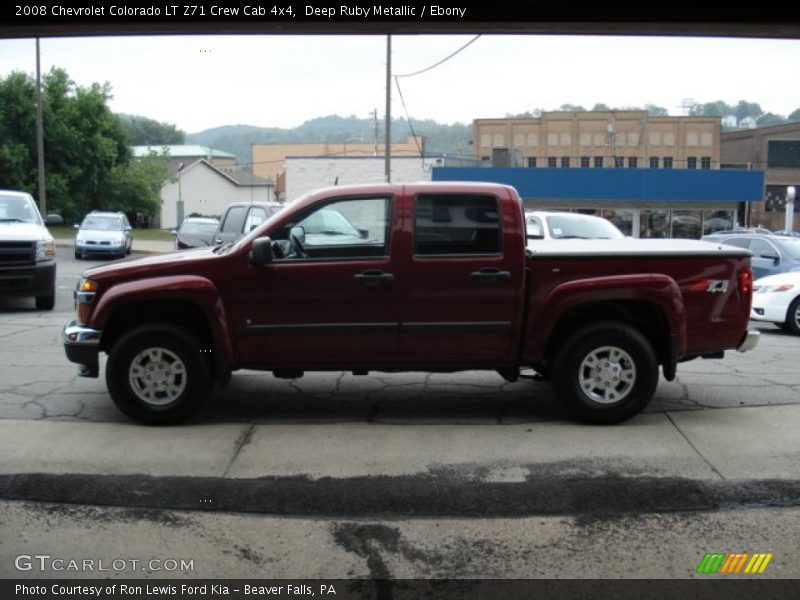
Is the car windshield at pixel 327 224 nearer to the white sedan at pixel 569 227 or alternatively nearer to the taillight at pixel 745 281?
the taillight at pixel 745 281

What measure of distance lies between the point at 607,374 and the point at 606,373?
1 centimetres

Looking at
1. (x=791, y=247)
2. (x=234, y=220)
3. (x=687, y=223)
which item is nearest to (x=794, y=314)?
(x=791, y=247)

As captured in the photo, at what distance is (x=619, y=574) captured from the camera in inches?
154

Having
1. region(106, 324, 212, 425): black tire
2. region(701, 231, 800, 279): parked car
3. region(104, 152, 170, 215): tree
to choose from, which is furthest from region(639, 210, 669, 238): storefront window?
region(104, 152, 170, 215): tree

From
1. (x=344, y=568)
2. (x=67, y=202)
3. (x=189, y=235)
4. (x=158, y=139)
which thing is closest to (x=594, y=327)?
(x=344, y=568)

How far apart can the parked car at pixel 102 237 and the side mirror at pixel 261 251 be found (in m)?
22.9

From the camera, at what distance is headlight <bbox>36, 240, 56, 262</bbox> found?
494 inches

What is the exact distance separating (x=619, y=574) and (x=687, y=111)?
74.0 meters

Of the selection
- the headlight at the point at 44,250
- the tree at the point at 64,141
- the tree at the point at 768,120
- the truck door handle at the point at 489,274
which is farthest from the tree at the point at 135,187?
the tree at the point at 768,120

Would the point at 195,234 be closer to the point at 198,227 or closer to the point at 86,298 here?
the point at 198,227

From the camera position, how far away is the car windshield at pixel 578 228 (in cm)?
1274

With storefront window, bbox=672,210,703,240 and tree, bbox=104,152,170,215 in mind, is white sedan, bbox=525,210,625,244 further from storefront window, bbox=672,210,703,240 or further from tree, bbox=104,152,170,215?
tree, bbox=104,152,170,215

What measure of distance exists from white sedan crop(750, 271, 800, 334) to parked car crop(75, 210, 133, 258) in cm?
2175
